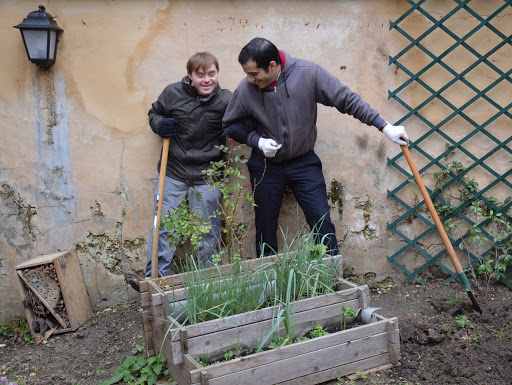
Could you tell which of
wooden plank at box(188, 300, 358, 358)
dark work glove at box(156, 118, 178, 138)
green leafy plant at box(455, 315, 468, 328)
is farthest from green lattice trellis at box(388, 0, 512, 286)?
dark work glove at box(156, 118, 178, 138)

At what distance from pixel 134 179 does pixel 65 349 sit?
1208 millimetres

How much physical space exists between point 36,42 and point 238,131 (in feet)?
4.70

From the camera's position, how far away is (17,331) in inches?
145

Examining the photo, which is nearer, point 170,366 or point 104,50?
point 170,366

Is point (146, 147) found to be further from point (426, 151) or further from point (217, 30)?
point (426, 151)

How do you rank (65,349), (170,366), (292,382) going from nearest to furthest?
(292,382) → (170,366) → (65,349)

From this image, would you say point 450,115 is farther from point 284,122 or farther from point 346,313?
point 346,313

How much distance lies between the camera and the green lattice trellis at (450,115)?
3623 millimetres

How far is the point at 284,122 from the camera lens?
3342 millimetres

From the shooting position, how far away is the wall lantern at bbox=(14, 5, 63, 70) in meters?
3.40

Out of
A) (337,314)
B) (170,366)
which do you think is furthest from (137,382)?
(337,314)

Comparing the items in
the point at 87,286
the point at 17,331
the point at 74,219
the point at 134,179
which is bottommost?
the point at 17,331

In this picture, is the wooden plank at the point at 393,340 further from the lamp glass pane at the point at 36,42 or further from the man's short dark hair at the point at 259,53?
the lamp glass pane at the point at 36,42

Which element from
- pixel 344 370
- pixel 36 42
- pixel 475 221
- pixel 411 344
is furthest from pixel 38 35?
pixel 475 221
